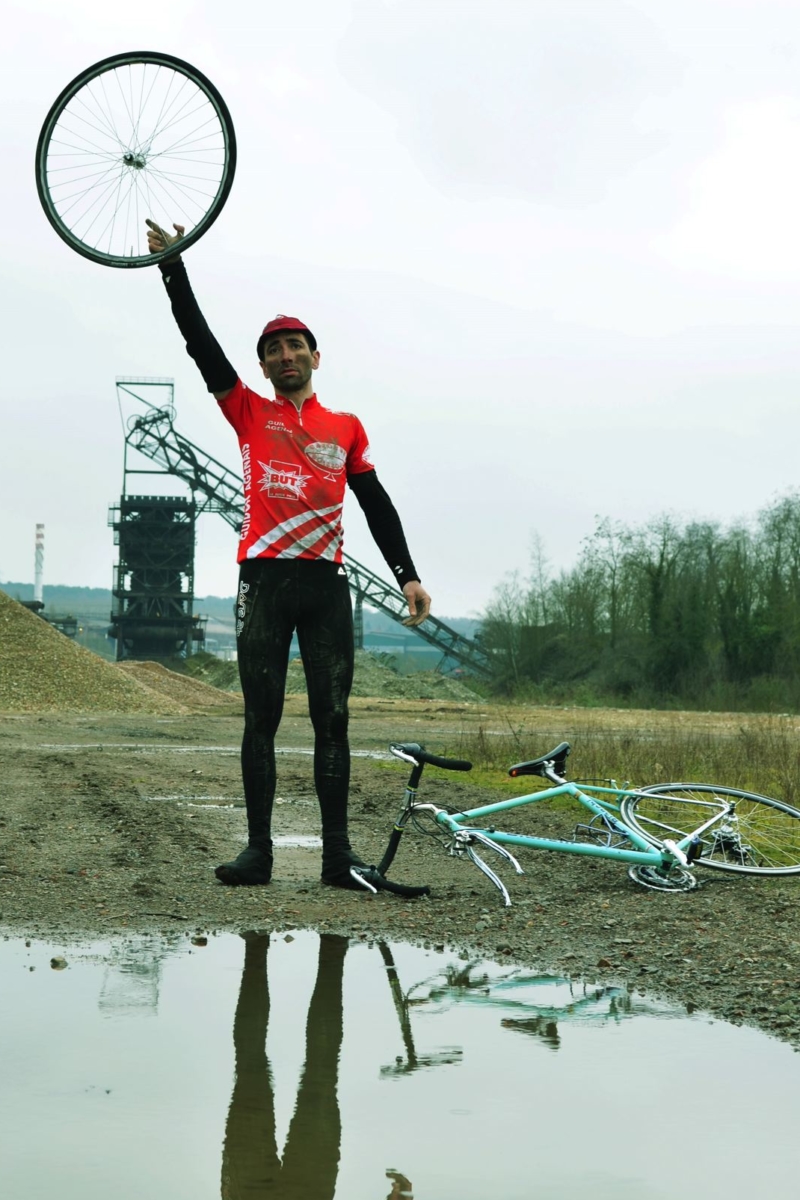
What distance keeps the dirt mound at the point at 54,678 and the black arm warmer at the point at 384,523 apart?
24.8m

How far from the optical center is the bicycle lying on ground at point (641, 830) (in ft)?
20.5

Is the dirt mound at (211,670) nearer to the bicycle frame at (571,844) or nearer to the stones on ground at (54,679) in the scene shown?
the stones on ground at (54,679)

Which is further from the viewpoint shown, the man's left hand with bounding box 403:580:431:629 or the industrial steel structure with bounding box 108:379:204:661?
the industrial steel structure with bounding box 108:379:204:661

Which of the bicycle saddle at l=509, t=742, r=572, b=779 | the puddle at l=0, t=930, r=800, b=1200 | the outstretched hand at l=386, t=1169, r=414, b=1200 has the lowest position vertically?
the puddle at l=0, t=930, r=800, b=1200

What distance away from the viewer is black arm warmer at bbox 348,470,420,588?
22.8 ft

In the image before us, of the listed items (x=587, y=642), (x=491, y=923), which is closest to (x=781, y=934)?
(x=491, y=923)

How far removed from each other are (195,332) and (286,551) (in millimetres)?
1073

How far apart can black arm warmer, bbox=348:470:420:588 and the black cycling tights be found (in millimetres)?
360

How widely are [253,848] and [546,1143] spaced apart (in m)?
3.66

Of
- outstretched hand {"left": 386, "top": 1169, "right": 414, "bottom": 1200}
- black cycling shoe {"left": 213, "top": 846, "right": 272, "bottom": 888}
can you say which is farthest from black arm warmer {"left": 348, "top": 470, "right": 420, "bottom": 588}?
outstretched hand {"left": 386, "top": 1169, "right": 414, "bottom": 1200}

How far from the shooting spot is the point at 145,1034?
3652 millimetres

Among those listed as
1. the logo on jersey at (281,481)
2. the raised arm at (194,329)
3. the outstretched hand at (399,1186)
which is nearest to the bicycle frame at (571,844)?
the logo on jersey at (281,481)

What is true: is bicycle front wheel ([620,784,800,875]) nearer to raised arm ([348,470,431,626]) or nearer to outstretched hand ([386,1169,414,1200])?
raised arm ([348,470,431,626])

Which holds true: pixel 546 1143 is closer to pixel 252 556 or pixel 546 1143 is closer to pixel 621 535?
pixel 252 556
